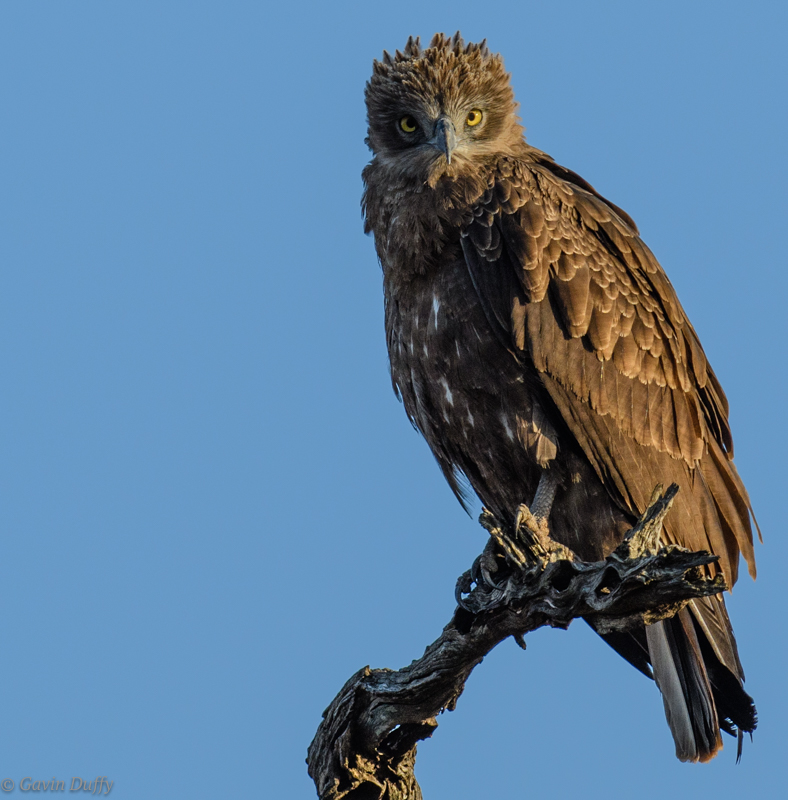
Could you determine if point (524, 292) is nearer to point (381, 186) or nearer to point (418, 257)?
point (418, 257)

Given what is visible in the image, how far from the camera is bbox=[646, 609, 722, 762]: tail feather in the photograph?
21.2 feet

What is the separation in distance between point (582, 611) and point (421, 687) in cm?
110

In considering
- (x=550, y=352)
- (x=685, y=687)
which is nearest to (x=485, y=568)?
(x=550, y=352)

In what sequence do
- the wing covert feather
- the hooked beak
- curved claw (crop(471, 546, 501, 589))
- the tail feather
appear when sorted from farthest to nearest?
the hooked beak → the wing covert feather → the tail feather → curved claw (crop(471, 546, 501, 589))

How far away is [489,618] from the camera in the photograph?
19.3 feet

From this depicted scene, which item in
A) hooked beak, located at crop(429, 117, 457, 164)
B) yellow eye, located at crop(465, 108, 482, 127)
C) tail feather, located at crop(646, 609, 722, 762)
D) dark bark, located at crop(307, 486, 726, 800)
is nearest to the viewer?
dark bark, located at crop(307, 486, 726, 800)

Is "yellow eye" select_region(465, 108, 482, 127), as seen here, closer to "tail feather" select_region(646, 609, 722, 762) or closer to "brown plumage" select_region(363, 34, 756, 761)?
"brown plumage" select_region(363, 34, 756, 761)

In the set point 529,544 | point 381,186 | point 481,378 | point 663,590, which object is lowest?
point 663,590

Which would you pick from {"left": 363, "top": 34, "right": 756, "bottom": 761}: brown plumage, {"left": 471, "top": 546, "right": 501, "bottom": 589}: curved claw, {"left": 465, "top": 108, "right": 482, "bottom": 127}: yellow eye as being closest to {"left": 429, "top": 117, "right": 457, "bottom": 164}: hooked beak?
{"left": 363, "top": 34, "right": 756, "bottom": 761}: brown plumage

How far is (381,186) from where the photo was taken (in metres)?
7.43

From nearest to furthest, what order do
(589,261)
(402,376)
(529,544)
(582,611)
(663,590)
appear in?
(663,590) → (582,611) → (529,544) → (589,261) → (402,376)

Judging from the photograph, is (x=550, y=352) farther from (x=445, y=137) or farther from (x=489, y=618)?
(x=489, y=618)

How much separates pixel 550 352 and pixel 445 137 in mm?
1551

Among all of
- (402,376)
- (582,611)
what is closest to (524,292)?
(402,376)
